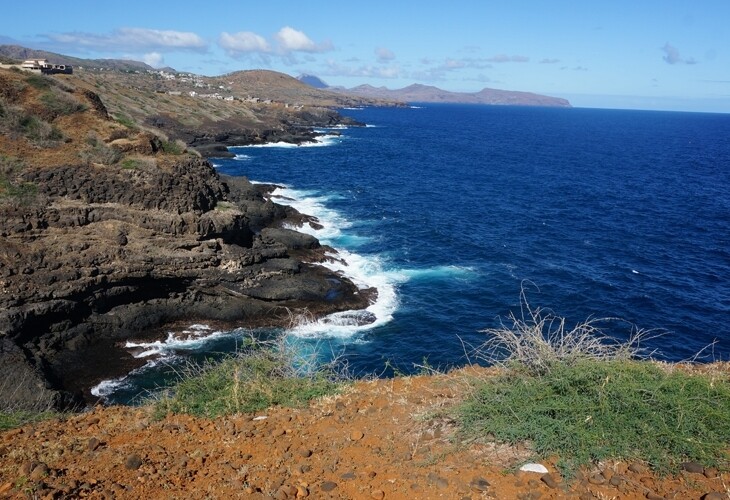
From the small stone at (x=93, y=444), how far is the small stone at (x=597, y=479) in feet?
23.6

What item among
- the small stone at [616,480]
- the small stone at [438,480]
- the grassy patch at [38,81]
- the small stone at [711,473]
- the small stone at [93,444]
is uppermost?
the grassy patch at [38,81]

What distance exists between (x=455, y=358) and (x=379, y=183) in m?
40.6

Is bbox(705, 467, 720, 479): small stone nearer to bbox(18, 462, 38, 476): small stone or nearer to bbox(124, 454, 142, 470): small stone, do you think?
bbox(124, 454, 142, 470): small stone

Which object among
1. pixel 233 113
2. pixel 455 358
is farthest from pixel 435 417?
pixel 233 113

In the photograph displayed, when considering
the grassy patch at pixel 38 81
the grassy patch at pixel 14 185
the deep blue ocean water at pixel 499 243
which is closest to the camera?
the grassy patch at pixel 14 185

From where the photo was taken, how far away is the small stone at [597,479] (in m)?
6.66

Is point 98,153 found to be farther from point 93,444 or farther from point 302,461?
point 302,461

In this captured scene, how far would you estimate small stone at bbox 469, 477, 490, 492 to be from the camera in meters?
6.76

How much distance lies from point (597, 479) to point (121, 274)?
23.1 meters

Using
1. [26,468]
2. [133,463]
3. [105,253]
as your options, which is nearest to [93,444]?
[26,468]

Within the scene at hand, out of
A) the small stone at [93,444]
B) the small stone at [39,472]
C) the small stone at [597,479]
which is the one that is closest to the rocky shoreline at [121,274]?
the small stone at [93,444]

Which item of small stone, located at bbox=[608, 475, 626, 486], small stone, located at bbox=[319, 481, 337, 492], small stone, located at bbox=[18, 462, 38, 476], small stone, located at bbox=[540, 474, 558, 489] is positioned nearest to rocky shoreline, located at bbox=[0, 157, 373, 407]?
small stone, located at bbox=[18, 462, 38, 476]

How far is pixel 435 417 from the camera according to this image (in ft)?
28.2

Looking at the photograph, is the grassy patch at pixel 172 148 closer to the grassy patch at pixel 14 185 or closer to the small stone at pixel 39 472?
the grassy patch at pixel 14 185
